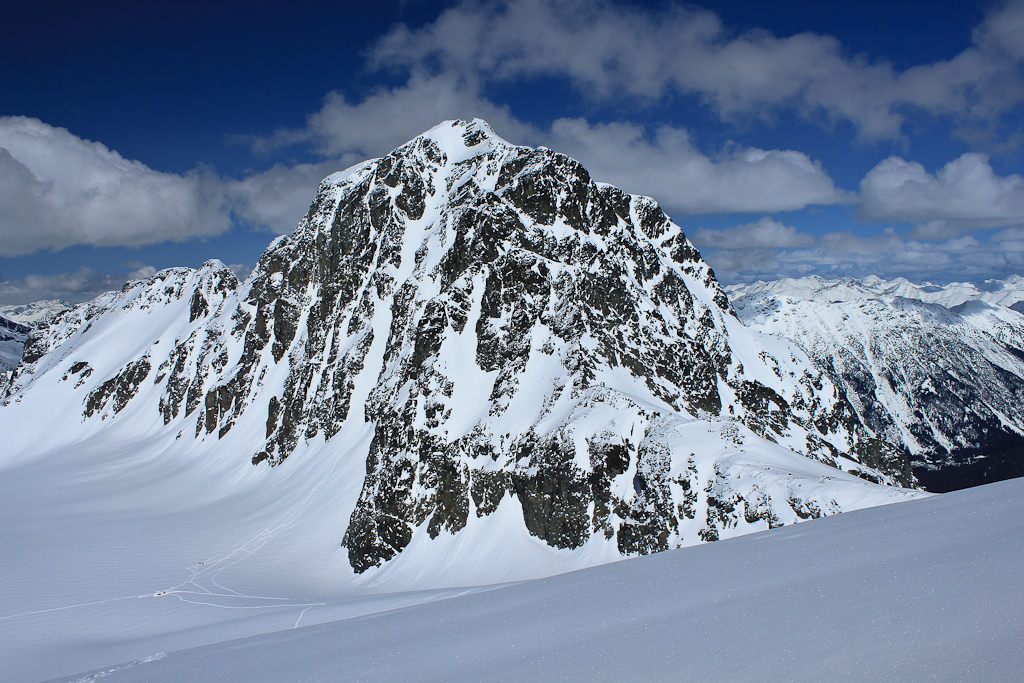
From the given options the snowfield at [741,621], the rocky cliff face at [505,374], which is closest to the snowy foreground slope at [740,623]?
the snowfield at [741,621]

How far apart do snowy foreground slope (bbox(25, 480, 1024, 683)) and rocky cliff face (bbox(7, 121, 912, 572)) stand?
2459cm

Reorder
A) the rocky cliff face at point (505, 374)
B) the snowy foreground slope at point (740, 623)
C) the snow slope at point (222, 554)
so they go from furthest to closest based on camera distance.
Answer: the rocky cliff face at point (505, 374)
the snow slope at point (222, 554)
the snowy foreground slope at point (740, 623)

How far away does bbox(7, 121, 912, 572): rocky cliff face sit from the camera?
3912cm

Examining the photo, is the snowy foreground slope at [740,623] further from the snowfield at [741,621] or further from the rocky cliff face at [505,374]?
the rocky cliff face at [505,374]

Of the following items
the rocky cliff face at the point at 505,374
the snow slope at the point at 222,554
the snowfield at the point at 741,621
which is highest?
the rocky cliff face at the point at 505,374

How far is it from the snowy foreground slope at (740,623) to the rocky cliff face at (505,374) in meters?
24.6

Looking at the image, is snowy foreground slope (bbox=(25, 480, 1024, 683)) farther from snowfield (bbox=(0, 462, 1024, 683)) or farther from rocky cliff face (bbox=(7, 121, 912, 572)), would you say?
rocky cliff face (bbox=(7, 121, 912, 572))

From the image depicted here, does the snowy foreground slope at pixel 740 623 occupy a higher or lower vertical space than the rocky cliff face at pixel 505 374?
lower

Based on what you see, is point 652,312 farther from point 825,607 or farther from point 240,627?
point 825,607

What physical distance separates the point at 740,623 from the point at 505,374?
161 feet

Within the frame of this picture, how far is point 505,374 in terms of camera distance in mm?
54406

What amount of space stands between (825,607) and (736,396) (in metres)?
69.5

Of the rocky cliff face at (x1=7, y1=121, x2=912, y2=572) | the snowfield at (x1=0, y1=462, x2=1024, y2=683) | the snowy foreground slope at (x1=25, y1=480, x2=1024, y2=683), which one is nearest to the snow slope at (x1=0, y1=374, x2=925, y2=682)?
the rocky cliff face at (x1=7, y1=121, x2=912, y2=572)

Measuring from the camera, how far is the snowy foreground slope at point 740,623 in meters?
4.27
